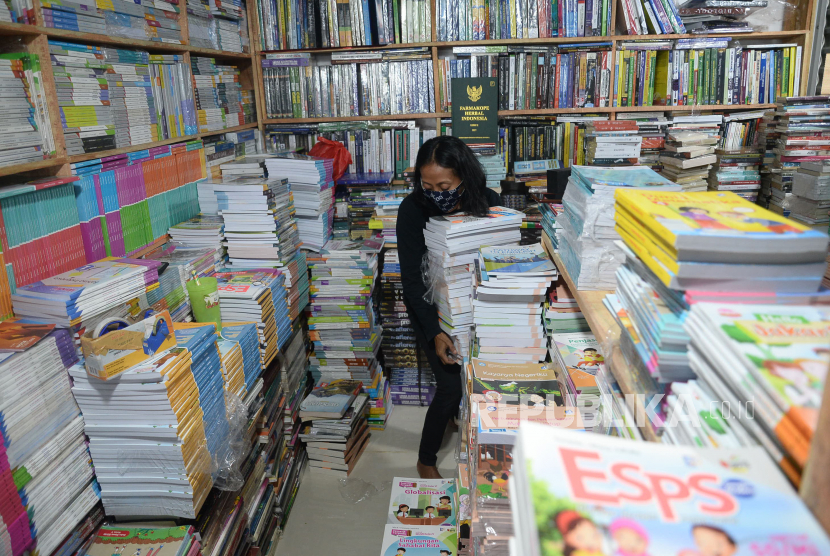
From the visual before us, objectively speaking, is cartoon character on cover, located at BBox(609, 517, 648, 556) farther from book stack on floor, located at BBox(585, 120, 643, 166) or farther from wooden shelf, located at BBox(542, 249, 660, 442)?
book stack on floor, located at BBox(585, 120, 643, 166)

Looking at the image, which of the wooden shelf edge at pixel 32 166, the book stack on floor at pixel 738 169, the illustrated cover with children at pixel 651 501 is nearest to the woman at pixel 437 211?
the wooden shelf edge at pixel 32 166

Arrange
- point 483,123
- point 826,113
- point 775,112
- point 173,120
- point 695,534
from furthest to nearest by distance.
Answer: point 483,123, point 775,112, point 826,113, point 173,120, point 695,534

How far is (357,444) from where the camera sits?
2840 millimetres

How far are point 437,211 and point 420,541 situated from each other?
1.24 m

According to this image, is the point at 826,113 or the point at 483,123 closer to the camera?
the point at 826,113

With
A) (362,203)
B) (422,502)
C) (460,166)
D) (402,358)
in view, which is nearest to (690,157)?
(460,166)

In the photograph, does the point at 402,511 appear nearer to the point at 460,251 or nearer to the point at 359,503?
the point at 359,503

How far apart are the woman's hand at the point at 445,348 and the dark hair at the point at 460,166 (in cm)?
52

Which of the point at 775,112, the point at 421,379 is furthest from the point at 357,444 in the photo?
the point at 775,112

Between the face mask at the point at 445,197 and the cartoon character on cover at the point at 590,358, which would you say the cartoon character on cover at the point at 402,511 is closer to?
the cartoon character on cover at the point at 590,358

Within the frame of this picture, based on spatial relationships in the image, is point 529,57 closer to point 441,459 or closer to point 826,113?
point 826,113

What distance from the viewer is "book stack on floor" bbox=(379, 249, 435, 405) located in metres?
3.28

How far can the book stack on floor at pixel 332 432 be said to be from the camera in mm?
2695

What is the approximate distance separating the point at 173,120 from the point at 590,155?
2114 millimetres
